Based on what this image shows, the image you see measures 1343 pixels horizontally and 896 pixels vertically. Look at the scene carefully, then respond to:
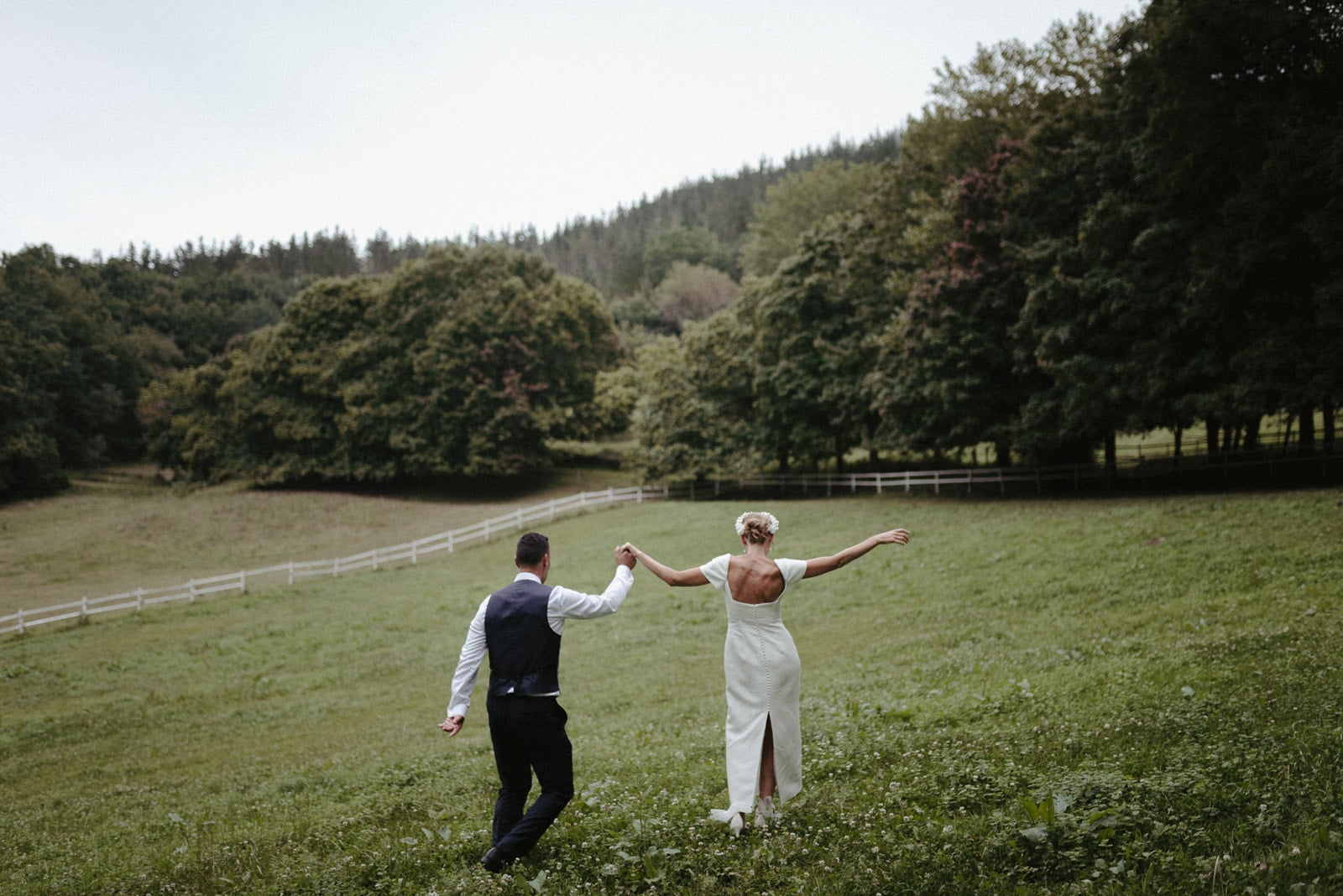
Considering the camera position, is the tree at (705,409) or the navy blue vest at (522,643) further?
the tree at (705,409)

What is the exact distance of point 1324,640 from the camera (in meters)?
8.98

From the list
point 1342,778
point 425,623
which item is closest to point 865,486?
point 425,623

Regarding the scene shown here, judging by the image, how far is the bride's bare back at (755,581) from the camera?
19.3ft

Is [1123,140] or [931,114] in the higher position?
[931,114]

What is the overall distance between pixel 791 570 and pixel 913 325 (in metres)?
25.1

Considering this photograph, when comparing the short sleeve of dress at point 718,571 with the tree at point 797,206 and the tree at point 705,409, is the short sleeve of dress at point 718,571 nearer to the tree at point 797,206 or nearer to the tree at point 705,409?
the tree at point 705,409

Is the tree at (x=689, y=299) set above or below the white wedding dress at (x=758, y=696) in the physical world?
above

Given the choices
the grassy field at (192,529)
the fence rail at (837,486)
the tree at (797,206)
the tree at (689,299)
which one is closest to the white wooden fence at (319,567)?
the fence rail at (837,486)

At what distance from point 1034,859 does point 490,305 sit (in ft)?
155

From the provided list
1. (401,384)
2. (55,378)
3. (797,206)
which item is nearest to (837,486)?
(401,384)

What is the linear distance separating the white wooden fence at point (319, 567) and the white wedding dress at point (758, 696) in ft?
82.2

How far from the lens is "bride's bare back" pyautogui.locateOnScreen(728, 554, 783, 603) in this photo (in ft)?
19.3

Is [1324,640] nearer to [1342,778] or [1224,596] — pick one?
[1224,596]

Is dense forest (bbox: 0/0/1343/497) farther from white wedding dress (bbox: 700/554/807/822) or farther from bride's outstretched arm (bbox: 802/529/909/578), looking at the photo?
white wedding dress (bbox: 700/554/807/822)
